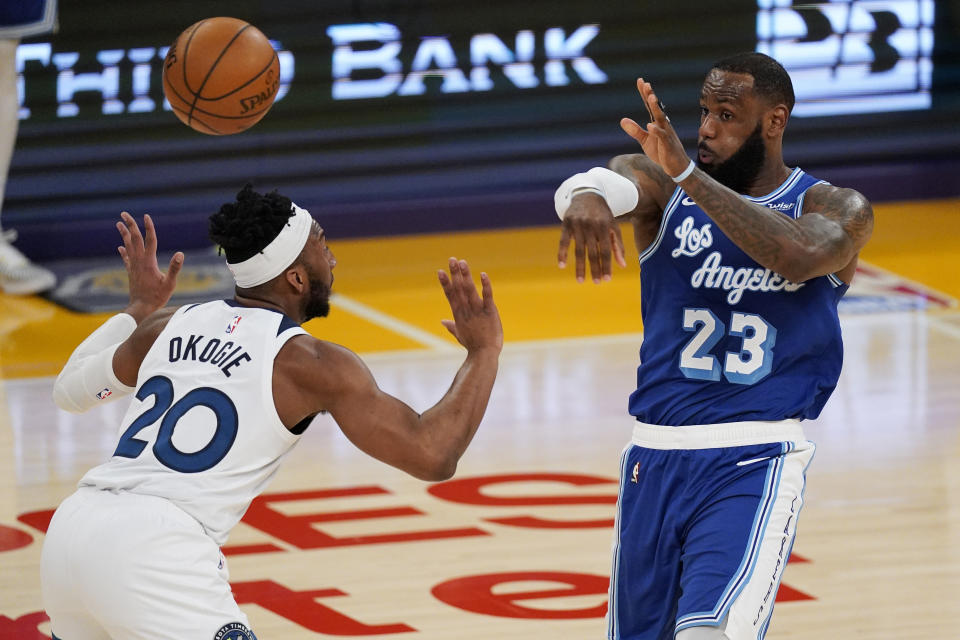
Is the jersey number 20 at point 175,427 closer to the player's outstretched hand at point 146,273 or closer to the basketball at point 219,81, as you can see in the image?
the player's outstretched hand at point 146,273

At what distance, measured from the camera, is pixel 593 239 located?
4.08 metres

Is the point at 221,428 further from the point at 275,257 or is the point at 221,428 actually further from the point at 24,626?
the point at 24,626

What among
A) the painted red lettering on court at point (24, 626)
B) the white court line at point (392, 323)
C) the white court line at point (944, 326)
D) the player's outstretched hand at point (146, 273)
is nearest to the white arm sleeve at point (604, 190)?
the player's outstretched hand at point (146, 273)

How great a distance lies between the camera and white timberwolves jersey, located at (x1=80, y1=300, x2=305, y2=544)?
388 cm

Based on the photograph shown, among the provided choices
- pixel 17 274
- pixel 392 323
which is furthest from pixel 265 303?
pixel 17 274

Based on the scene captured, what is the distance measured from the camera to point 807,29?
13359 millimetres

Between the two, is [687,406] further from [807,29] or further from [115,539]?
[807,29]

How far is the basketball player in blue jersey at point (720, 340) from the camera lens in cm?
409

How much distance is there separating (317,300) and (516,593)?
2339mm

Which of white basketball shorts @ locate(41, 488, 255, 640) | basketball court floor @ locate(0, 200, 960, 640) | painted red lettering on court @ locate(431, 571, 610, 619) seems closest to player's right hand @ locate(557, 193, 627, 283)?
white basketball shorts @ locate(41, 488, 255, 640)

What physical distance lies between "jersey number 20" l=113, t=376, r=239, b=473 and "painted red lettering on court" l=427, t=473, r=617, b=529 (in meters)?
3.24

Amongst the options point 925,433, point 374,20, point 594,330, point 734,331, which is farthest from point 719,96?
point 374,20

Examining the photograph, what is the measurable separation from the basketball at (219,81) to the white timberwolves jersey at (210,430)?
2.39 m

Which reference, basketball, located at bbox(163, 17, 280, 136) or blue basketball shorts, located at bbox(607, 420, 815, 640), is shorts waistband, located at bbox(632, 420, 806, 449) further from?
basketball, located at bbox(163, 17, 280, 136)
